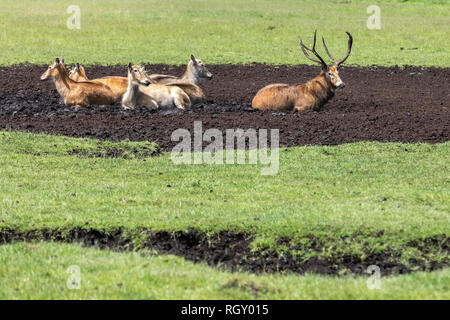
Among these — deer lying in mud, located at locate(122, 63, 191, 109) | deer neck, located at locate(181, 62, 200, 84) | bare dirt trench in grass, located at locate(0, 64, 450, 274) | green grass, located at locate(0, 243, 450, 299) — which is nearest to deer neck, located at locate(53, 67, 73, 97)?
bare dirt trench in grass, located at locate(0, 64, 450, 274)

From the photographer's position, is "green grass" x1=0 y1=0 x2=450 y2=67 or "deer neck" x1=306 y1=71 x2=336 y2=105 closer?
"deer neck" x1=306 y1=71 x2=336 y2=105

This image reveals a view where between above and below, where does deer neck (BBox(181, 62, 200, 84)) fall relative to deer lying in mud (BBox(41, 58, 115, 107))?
above

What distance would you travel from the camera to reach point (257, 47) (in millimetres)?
27812

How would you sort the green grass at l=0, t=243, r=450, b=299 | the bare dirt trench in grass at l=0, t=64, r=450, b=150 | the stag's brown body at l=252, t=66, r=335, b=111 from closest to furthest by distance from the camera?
1. the green grass at l=0, t=243, r=450, b=299
2. the bare dirt trench in grass at l=0, t=64, r=450, b=150
3. the stag's brown body at l=252, t=66, r=335, b=111

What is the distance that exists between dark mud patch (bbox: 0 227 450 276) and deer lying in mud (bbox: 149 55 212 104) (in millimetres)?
8919

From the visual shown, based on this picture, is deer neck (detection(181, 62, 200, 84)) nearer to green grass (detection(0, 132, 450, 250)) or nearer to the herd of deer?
the herd of deer

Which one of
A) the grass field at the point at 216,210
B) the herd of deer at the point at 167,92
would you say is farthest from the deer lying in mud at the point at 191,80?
the grass field at the point at 216,210

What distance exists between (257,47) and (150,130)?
14256mm

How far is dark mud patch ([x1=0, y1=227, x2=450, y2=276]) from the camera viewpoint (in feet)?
25.6

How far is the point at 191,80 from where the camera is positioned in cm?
1972

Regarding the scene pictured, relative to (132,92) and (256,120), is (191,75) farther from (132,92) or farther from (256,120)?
(256,120)

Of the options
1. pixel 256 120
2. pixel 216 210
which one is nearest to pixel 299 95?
pixel 256 120

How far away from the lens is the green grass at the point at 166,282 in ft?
21.1

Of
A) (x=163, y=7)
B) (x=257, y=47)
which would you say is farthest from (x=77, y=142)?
(x=163, y=7)
